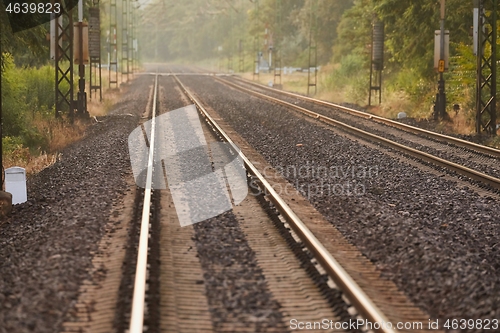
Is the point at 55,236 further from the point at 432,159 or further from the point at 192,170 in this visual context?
the point at 432,159

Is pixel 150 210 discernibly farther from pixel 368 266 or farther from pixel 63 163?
pixel 63 163

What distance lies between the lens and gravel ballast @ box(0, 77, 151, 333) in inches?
254

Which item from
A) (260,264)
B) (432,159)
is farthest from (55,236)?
(432,159)

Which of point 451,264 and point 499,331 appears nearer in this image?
point 499,331

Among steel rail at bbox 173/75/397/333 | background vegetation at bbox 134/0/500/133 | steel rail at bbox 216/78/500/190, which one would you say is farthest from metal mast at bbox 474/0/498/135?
steel rail at bbox 173/75/397/333

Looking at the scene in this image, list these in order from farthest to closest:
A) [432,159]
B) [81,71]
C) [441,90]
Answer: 1. [81,71]
2. [441,90]
3. [432,159]

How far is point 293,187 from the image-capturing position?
12922mm

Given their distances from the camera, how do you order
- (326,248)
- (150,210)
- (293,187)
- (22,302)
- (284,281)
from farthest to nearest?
(293,187) → (150,210) → (326,248) → (284,281) → (22,302)

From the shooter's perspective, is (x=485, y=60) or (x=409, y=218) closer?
(x=409, y=218)

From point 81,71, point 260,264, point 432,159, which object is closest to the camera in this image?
point 260,264

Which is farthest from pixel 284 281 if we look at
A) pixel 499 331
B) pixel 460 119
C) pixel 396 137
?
pixel 460 119

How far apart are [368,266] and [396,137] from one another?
13420 millimetres

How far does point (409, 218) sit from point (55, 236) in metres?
4.69

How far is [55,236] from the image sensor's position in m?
9.19
